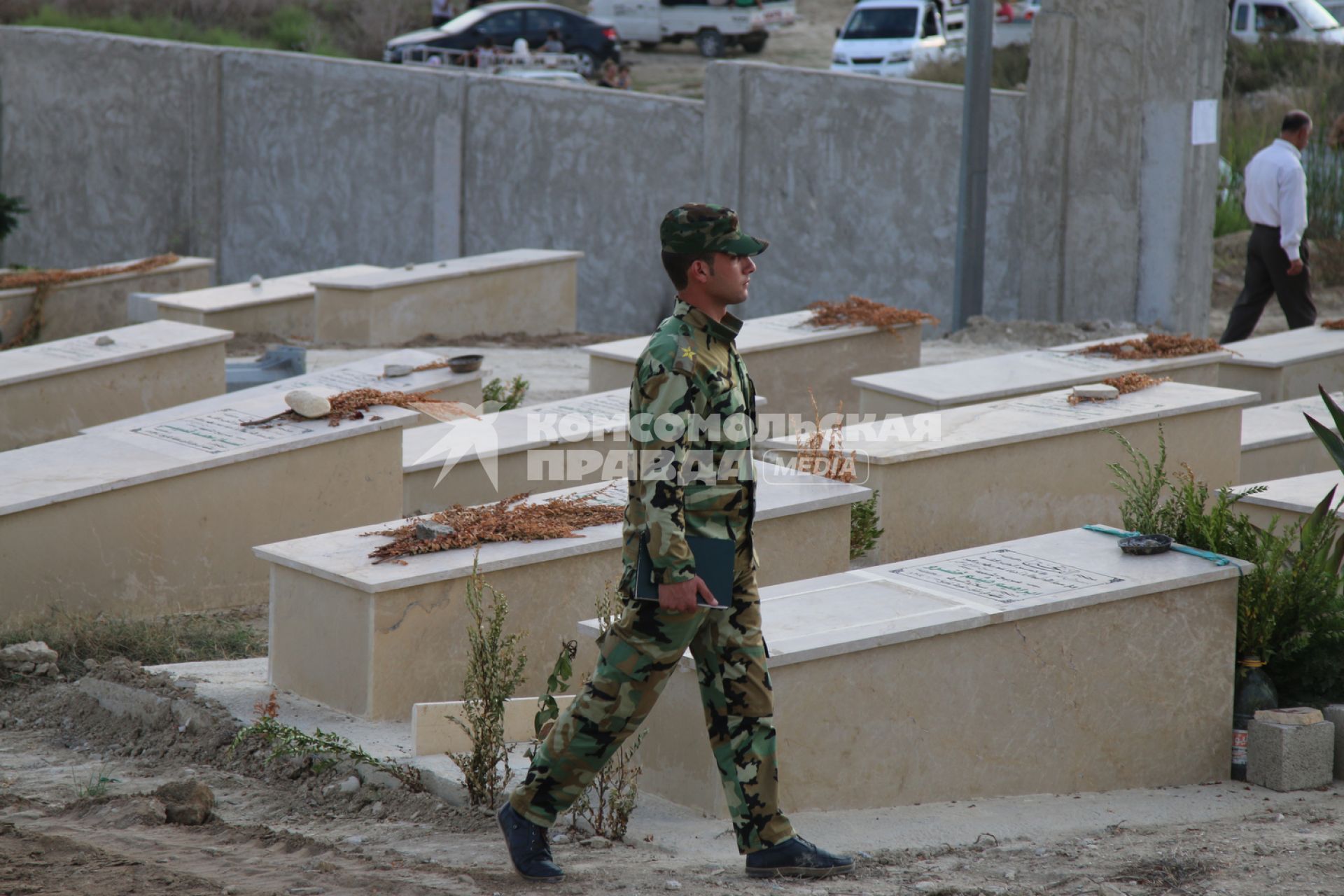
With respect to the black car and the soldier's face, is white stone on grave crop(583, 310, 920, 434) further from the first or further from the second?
the black car

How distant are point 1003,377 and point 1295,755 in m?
4.22

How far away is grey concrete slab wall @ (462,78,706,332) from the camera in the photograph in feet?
60.7

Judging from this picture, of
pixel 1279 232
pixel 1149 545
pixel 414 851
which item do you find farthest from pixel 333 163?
pixel 414 851

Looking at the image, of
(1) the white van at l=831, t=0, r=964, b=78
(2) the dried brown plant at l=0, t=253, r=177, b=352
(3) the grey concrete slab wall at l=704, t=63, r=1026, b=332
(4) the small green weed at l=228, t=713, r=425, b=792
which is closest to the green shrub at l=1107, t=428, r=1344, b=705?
(4) the small green weed at l=228, t=713, r=425, b=792

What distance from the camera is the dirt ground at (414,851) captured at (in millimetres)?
3936

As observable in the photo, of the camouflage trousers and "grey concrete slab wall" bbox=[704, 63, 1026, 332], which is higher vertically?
"grey concrete slab wall" bbox=[704, 63, 1026, 332]

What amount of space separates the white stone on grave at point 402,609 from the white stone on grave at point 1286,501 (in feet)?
7.15

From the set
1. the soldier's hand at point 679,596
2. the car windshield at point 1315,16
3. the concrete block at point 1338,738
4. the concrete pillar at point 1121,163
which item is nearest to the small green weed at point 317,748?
the soldier's hand at point 679,596

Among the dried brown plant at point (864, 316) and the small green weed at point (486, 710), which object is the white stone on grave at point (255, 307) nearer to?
the dried brown plant at point (864, 316)

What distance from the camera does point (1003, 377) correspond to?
29.2 feet

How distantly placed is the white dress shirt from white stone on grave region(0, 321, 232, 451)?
24.3ft

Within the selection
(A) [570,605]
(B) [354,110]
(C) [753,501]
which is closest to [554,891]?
(C) [753,501]

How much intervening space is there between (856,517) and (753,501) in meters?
3.24

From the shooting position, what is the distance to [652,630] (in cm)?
381
